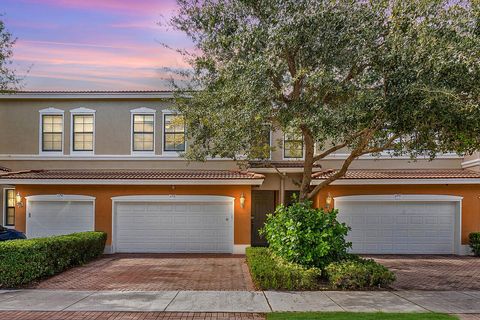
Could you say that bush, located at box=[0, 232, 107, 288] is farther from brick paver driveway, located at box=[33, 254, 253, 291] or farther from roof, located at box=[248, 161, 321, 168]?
roof, located at box=[248, 161, 321, 168]

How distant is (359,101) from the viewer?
10.5 metres

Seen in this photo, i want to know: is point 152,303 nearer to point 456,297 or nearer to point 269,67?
point 269,67

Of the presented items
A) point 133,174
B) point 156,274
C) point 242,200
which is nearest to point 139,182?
point 133,174

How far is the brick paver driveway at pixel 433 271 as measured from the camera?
11.9 meters

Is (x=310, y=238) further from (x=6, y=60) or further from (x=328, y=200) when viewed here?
(x=6, y=60)

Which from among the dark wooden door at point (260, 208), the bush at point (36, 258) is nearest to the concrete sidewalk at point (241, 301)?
the bush at point (36, 258)

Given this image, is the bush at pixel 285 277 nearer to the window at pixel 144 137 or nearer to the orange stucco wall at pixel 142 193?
the orange stucco wall at pixel 142 193

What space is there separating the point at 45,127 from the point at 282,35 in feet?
49.0

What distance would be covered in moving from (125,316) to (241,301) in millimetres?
2564

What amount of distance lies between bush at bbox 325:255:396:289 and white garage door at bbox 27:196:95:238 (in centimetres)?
1162

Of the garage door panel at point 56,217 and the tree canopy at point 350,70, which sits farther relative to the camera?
the garage door panel at point 56,217

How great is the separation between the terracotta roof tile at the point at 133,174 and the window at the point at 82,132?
4.39ft

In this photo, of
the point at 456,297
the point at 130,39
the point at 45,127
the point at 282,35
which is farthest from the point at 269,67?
the point at 45,127

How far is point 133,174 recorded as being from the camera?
63.3 feet
